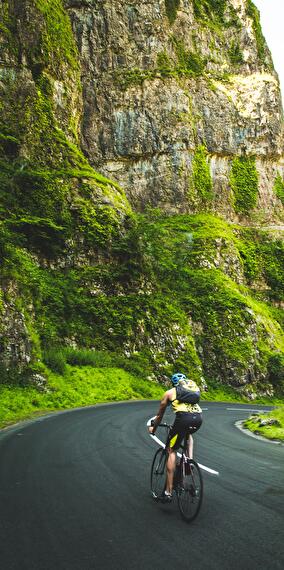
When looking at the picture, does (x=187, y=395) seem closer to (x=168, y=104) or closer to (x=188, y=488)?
(x=188, y=488)

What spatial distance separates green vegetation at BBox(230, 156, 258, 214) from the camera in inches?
2256

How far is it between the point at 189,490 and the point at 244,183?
56.6 metres

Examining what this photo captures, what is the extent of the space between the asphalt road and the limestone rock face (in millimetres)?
45151

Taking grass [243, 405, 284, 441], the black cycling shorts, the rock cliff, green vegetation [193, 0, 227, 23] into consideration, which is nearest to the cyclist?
the black cycling shorts

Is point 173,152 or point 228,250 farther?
point 173,152

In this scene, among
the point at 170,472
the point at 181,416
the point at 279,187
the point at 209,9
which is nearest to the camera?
the point at 170,472

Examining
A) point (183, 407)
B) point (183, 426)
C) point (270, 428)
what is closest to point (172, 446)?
point (183, 426)

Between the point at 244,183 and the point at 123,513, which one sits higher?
the point at 244,183

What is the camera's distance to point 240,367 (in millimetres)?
35719

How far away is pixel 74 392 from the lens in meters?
22.6

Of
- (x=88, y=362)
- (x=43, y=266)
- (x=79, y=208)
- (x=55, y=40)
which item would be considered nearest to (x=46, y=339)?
(x=88, y=362)

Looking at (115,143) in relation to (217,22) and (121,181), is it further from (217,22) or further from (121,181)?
(217,22)

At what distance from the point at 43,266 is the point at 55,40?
23.9 metres

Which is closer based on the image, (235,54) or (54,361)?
(54,361)
